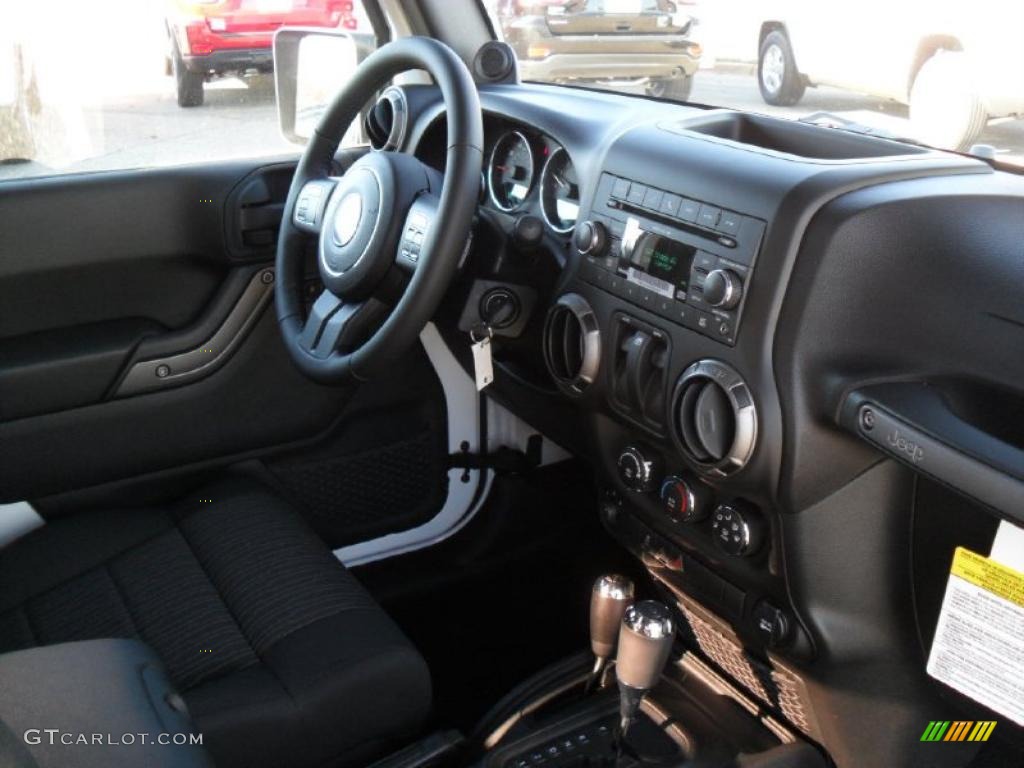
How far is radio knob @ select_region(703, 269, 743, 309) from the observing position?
4.20 ft

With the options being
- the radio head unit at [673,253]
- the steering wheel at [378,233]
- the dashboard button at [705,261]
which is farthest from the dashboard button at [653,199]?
the steering wheel at [378,233]

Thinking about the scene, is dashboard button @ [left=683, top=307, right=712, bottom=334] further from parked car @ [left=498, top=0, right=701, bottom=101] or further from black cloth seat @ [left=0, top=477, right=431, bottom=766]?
parked car @ [left=498, top=0, right=701, bottom=101]

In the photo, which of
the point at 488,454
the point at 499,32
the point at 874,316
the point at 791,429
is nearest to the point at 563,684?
the point at 488,454

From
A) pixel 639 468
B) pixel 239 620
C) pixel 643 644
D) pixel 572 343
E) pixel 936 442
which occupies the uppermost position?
pixel 936 442

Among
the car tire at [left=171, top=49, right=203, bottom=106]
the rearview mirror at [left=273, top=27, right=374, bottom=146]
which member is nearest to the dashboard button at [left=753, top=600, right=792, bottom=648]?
the rearview mirror at [left=273, top=27, right=374, bottom=146]

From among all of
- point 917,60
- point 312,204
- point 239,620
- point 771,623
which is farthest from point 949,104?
point 239,620

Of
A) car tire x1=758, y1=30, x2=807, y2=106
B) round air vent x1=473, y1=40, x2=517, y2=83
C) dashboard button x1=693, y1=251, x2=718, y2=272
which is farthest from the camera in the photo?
round air vent x1=473, y1=40, x2=517, y2=83

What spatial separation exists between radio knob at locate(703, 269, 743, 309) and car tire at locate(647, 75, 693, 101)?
660mm

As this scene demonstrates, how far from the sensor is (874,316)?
124 centimetres

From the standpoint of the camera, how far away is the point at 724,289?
50.4 inches

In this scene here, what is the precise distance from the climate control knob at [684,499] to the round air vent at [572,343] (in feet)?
0.60

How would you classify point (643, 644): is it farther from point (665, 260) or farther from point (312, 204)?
point (312, 204)

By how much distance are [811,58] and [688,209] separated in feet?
1.80

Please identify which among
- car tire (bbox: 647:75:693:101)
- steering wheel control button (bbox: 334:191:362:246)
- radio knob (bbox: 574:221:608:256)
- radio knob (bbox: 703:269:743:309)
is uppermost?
car tire (bbox: 647:75:693:101)
